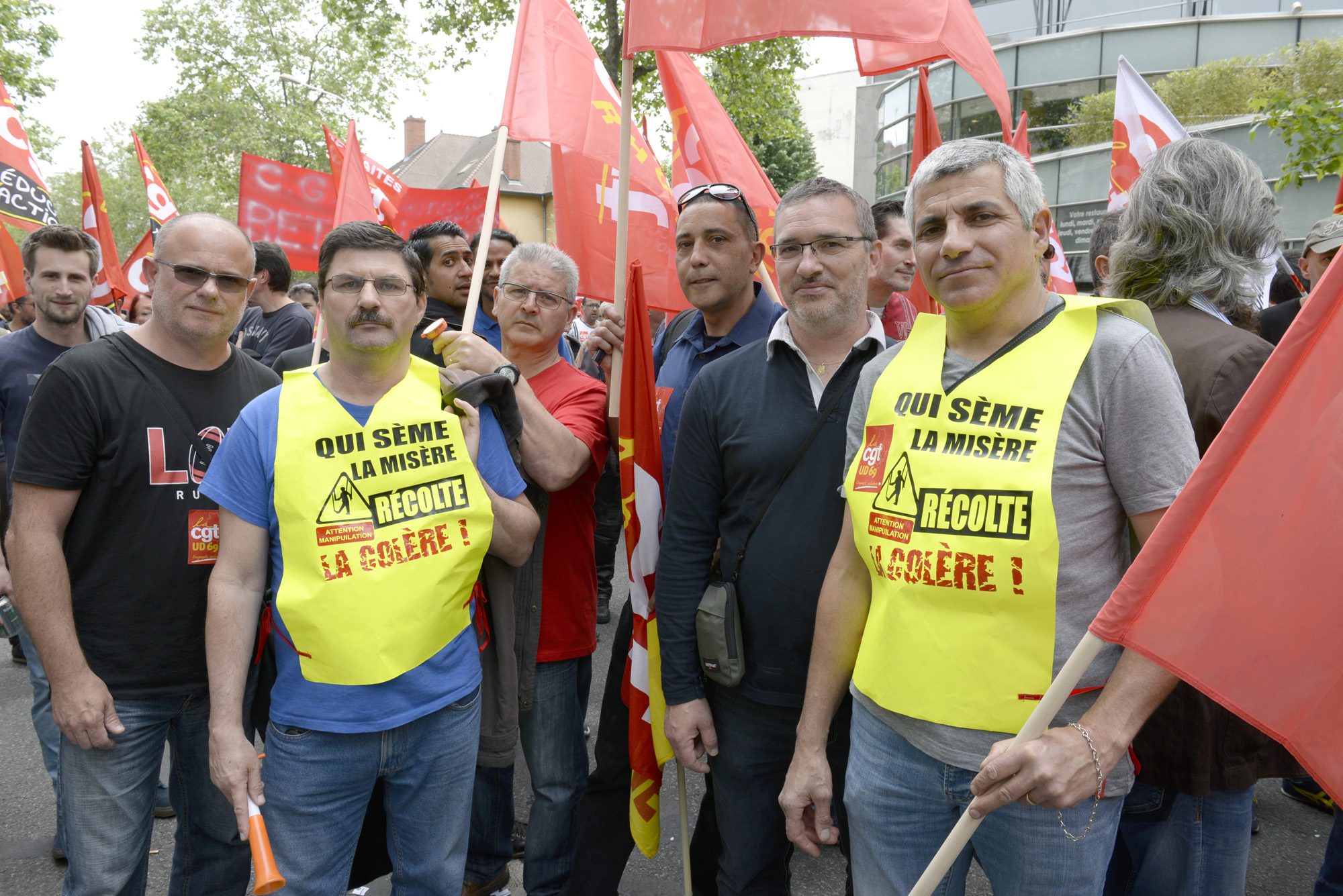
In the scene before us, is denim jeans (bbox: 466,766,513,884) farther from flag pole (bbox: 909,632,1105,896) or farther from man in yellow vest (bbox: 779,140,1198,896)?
flag pole (bbox: 909,632,1105,896)

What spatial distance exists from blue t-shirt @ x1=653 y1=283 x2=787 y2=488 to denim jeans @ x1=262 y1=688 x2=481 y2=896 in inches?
39.5

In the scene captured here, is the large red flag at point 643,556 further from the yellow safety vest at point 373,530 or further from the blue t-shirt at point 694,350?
the yellow safety vest at point 373,530

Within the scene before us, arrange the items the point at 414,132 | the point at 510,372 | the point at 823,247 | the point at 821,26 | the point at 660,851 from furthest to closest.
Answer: the point at 414,132 < the point at 660,851 < the point at 821,26 < the point at 510,372 < the point at 823,247

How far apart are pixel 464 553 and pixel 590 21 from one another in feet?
45.4

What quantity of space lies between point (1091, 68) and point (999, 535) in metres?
24.0

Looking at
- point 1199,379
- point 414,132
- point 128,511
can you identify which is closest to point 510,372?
point 128,511

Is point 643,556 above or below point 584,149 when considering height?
below

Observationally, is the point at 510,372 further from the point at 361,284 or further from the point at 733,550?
the point at 733,550

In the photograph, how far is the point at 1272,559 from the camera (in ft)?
4.25

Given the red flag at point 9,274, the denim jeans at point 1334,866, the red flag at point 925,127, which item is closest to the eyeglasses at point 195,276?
the red flag at point 925,127

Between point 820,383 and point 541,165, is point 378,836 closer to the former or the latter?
point 820,383

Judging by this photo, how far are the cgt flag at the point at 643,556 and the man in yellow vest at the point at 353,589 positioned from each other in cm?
54

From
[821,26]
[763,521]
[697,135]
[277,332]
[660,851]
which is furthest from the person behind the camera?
[277,332]

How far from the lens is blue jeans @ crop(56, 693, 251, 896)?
88.6 inches
